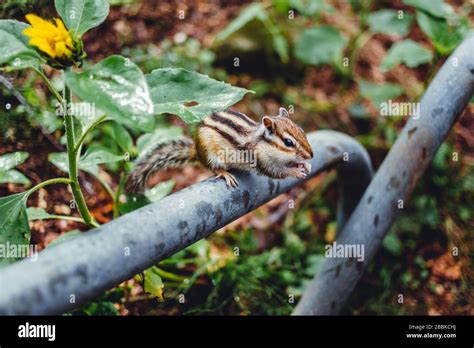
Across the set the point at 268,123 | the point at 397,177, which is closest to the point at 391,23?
the point at 397,177

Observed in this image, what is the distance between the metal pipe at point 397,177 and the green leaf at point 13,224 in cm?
143

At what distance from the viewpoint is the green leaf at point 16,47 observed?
132cm

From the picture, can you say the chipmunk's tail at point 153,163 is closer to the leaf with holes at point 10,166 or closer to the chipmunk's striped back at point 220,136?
the chipmunk's striped back at point 220,136

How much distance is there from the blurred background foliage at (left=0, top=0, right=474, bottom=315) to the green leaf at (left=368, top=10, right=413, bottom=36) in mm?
14

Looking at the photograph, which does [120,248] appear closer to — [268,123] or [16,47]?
[16,47]

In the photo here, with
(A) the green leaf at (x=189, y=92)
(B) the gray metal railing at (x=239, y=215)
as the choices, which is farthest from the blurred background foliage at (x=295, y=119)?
(A) the green leaf at (x=189, y=92)

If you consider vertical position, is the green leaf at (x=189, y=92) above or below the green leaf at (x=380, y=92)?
above

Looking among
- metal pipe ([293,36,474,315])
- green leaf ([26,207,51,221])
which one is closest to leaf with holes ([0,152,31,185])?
green leaf ([26,207,51,221])

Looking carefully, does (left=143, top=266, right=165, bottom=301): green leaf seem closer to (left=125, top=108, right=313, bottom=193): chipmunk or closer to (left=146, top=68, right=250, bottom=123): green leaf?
(left=125, top=108, right=313, bottom=193): chipmunk

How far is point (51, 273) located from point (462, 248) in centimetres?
292

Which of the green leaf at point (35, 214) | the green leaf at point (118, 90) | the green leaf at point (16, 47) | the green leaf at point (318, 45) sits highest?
the green leaf at point (16, 47)

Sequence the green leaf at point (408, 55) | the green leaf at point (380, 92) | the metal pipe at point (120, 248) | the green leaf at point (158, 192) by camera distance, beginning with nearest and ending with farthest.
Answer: the metal pipe at point (120, 248), the green leaf at point (158, 192), the green leaf at point (408, 55), the green leaf at point (380, 92)

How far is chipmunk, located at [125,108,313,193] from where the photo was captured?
215cm

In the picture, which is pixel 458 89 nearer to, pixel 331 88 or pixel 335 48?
pixel 335 48
